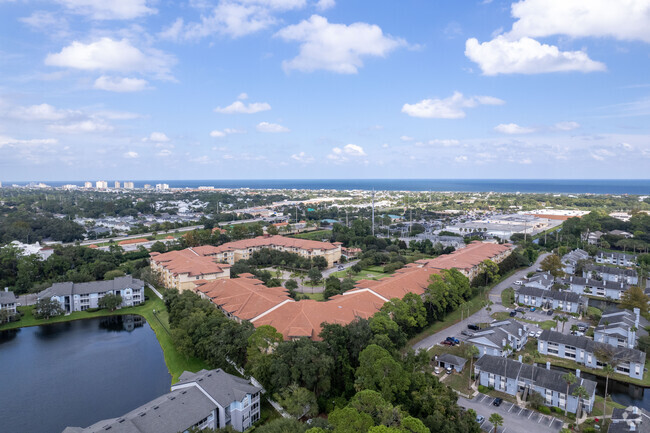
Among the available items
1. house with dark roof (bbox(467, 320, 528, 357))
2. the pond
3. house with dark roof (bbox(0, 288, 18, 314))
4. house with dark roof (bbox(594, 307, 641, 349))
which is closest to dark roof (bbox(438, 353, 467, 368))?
house with dark roof (bbox(467, 320, 528, 357))

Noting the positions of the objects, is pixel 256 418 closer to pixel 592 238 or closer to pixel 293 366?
pixel 293 366

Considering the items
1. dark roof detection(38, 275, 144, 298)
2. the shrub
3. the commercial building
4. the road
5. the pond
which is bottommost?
the pond

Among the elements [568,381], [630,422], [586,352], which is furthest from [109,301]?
[586,352]

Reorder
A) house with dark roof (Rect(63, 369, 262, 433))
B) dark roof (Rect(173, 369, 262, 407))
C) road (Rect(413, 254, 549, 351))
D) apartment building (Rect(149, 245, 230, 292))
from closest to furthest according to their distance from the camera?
house with dark roof (Rect(63, 369, 262, 433))
dark roof (Rect(173, 369, 262, 407))
road (Rect(413, 254, 549, 351))
apartment building (Rect(149, 245, 230, 292))

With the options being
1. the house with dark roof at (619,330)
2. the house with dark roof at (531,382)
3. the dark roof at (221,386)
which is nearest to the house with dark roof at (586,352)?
the house with dark roof at (619,330)

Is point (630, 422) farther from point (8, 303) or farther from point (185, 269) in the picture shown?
point (8, 303)

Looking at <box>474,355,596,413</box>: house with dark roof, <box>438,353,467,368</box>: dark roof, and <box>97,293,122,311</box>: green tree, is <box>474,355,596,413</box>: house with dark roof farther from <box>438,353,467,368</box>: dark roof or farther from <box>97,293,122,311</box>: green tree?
<box>97,293,122,311</box>: green tree

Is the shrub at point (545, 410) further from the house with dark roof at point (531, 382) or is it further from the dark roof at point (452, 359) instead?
the dark roof at point (452, 359)
